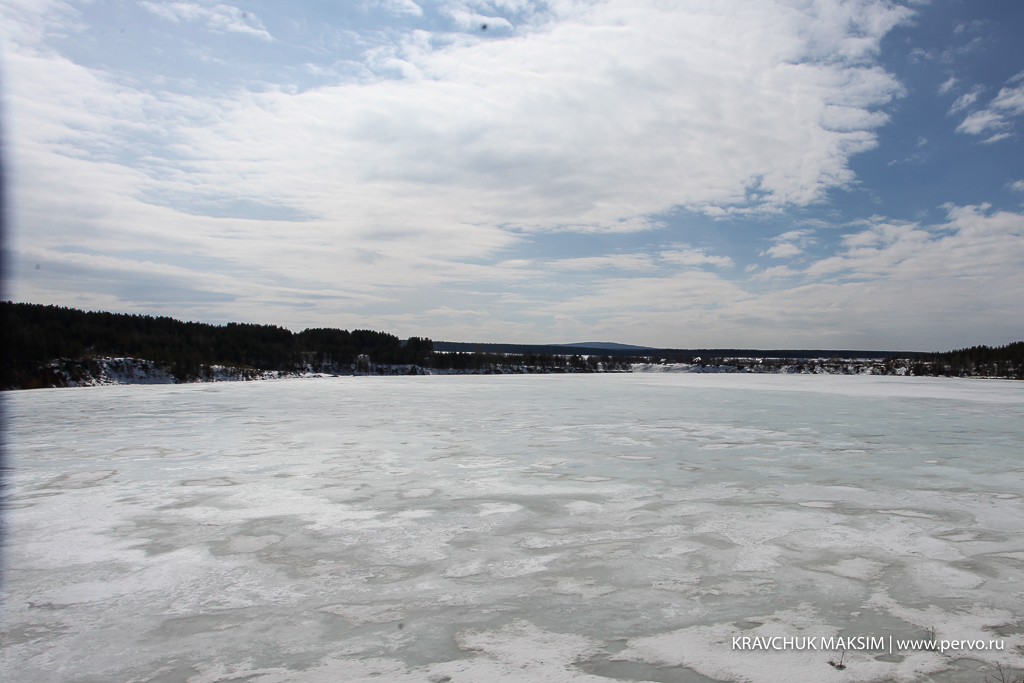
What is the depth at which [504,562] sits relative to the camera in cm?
323

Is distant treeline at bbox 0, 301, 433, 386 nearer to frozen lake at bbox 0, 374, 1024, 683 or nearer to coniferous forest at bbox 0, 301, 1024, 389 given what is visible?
coniferous forest at bbox 0, 301, 1024, 389

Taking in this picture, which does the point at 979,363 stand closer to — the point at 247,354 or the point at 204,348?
the point at 247,354

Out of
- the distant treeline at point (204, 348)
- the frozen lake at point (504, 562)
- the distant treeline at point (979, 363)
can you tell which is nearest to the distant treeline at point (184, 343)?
the distant treeline at point (204, 348)

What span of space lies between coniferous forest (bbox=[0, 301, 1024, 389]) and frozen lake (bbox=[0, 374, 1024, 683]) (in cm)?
3808

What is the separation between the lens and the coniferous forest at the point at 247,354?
125 ft

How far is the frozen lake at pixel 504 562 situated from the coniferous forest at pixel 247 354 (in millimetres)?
38077

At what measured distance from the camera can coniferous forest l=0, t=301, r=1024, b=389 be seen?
38.0 m

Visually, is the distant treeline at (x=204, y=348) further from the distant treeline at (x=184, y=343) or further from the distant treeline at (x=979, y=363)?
the distant treeline at (x=979, y=363)

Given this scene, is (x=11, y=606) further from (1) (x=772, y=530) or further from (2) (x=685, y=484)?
(2) (x=685, y=484)

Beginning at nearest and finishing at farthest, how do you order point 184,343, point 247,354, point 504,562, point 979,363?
1. point 504,562
2. point 979,363
3. point 184,343
4. point 247,354

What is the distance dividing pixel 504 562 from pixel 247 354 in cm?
6128

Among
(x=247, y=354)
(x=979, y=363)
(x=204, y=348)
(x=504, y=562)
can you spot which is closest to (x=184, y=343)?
(x=204, y=348)

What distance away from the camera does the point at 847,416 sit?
1128 cm

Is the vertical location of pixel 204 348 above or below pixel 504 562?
above
